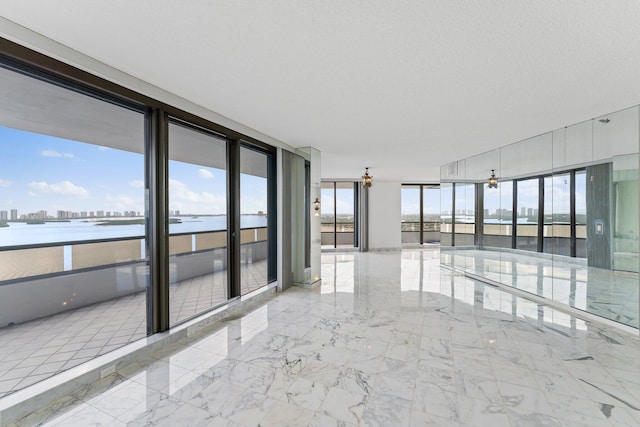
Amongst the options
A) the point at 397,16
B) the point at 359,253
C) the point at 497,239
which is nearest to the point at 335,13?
the point at 397,16

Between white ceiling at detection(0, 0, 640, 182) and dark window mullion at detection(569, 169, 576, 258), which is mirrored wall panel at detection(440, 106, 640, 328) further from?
white ceiling at detection(0, 0, 640, 182)

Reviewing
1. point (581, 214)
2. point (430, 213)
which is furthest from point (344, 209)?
point (581, 214)

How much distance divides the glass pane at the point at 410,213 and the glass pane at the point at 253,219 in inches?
268

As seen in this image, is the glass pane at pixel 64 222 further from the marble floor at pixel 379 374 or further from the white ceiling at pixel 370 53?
the marble floor at pixel 379 374

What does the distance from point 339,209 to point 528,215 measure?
20.3ft

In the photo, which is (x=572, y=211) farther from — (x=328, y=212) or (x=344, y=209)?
(x=328, y=212)

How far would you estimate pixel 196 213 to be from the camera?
3.67 m

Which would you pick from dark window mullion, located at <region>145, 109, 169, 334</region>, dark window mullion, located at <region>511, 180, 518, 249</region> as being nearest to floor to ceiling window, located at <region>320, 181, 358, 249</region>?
dark window mullion, located at <region>511, 180, 518, 249</region>

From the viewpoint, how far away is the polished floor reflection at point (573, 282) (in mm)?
3564

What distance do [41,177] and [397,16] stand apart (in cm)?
303

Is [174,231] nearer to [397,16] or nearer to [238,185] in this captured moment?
[238,185]

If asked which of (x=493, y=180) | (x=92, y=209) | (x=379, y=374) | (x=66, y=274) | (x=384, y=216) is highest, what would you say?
(x=493, y=180)

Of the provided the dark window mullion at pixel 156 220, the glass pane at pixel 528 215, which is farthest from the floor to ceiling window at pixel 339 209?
the dark window mullion at pixel 156 220

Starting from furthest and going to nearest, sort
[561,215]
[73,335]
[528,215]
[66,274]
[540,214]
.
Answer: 1. [528,215]
2. [540,214]
3. [561,215]
4. [66,274]
5. [73,335]
